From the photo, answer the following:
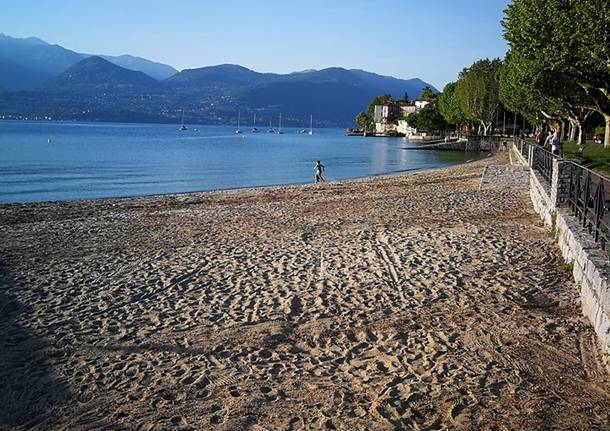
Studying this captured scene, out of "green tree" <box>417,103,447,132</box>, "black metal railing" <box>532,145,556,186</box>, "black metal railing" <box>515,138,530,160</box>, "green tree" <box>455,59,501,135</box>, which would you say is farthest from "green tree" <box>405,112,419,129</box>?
"black metal railing" <box>532,145,556,186</box>

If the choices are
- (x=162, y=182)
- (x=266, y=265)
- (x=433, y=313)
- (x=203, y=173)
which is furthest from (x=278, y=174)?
(x=433, y=313)

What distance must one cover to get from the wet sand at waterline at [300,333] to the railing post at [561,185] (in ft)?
3.07

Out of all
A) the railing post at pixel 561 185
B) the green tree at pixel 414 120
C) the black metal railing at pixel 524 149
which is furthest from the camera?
the green tree at pixel 414 120

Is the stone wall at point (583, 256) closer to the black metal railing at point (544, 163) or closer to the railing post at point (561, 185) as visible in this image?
the railing post at point (561, 185)

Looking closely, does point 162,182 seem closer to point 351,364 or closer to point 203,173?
point 203,173

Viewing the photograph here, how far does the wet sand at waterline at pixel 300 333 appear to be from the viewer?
5.93 m

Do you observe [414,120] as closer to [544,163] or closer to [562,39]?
[562,39]

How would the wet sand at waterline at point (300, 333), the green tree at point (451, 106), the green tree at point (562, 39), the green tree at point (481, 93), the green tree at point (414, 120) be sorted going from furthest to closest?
the green tree at point (414, 120), the green tree at point (451, 106), the green tree at point (481, 93), the green tree at point (562, 39), the wet sand at waterline at point (300, 333)

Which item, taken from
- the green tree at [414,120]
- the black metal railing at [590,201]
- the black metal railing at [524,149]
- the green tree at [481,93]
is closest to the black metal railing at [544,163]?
the black metal railing at [590,201]

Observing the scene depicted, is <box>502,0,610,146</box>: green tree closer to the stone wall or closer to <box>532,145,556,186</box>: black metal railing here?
<box>532,145,556,186</box>: black metal railing

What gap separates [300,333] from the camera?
805cm

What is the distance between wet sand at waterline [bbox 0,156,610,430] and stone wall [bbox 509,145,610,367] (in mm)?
242

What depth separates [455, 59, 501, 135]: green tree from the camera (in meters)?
90.1

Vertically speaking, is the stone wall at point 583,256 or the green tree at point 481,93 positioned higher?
the green tree at point 481,93
